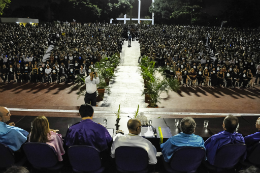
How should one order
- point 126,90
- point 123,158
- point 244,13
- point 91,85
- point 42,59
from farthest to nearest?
point 244,13, point 42,59, point 126,90, point 91,85, point 123,158

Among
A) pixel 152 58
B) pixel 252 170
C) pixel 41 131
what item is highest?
pixel 152 58

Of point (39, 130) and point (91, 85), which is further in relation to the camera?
point (91, 85)

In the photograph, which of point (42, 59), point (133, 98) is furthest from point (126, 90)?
point (42, 59)

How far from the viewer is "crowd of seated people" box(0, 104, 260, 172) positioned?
3.23m

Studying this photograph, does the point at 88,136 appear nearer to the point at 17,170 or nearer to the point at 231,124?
the point at 17,170

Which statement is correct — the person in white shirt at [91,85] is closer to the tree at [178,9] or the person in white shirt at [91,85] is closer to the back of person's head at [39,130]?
the back of person's head at [39,130]

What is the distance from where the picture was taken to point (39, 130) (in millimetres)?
3230

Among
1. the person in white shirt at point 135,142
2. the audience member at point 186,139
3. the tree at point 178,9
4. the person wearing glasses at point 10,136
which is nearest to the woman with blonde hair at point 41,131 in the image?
the person wearing glasses at point 10,136

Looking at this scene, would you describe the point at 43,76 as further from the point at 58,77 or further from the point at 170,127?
the point at 170,127

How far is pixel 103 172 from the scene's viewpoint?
356cm

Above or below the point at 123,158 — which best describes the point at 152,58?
above

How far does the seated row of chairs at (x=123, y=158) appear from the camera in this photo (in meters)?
3.11

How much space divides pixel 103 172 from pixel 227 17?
190 feet

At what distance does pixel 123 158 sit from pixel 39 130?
135 cm
